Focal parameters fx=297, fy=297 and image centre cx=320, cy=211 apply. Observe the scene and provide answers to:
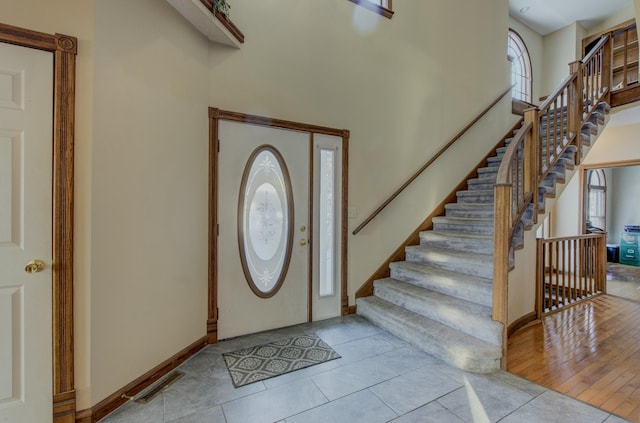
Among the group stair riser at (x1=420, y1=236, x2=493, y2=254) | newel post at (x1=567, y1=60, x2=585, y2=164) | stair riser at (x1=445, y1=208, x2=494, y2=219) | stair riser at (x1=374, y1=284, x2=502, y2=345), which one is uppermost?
newel post at (x1=567, y1=60, x2=585, y2=164)

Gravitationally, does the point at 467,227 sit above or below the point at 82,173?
below

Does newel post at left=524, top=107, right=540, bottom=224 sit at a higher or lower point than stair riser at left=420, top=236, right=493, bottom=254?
higher

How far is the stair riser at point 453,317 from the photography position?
2.37m

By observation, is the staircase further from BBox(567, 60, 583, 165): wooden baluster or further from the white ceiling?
the white ceiling

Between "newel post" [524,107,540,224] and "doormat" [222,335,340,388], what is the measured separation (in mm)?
2483

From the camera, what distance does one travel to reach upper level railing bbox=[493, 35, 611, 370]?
2.39m

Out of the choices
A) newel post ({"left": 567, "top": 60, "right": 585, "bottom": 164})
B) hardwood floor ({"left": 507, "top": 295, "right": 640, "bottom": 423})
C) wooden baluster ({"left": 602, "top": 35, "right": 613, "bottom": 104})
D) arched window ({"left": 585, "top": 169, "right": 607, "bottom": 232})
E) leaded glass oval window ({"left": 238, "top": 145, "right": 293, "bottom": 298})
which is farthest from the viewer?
arched window ({"left": 585, "top": 169, "right": 607, "bottom": 232})

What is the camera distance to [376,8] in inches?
142

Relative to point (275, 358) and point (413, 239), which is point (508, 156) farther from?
point (275, 358)

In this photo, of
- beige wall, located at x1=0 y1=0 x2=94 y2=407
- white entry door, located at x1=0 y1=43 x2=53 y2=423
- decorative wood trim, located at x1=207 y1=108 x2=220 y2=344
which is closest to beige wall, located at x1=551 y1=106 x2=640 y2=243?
decorative wood trim, located at x1=207 y1=108 x2=220 y2=344

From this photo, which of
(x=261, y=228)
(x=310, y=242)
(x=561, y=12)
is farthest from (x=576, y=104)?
(x=261, y=228)

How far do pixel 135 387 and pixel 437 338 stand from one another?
2.30 metres

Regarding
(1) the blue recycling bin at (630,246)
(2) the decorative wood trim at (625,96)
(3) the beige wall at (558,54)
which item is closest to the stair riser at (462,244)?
(2) the decorative wood trim at (625,96)

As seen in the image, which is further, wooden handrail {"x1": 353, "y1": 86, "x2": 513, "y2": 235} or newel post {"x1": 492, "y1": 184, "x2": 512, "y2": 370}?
wooden handrail {"x1": 353, "y1": 86, "x2": 513, "y2": 235}
